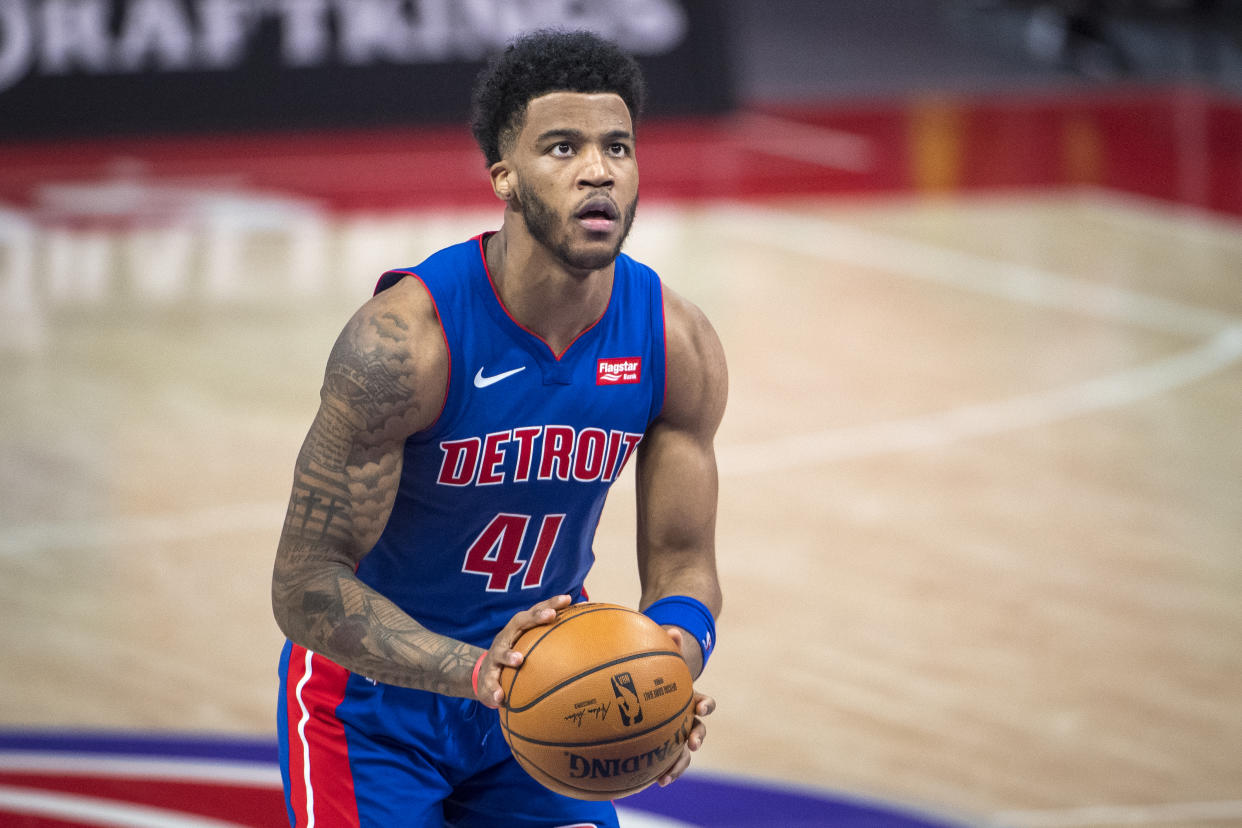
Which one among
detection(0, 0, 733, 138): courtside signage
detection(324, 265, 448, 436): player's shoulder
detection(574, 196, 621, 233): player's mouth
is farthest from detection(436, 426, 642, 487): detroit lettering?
detection(0, 0, 733, 138): courtside signage

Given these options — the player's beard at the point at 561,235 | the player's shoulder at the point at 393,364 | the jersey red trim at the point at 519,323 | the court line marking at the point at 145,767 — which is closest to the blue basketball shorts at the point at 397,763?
the player's shoulder at the point at 393,364

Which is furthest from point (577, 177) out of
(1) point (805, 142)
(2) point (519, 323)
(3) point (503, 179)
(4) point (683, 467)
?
(1) point (805, 142)

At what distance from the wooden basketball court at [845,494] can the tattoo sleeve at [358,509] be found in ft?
8.29

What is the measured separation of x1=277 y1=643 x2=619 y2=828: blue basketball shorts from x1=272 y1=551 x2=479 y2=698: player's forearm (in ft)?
0.77

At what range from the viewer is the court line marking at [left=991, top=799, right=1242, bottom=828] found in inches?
195

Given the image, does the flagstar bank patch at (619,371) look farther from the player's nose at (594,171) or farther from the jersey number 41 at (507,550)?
the player's nose at (594,171)

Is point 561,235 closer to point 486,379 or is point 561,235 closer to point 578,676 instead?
point 486,379

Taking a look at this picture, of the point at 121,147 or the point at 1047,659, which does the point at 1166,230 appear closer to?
the point at 1047,659

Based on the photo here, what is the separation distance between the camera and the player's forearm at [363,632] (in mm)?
2955

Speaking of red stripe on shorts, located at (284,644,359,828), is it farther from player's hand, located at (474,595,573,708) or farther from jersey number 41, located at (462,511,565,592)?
player's hand, located at (474,595,573,708)

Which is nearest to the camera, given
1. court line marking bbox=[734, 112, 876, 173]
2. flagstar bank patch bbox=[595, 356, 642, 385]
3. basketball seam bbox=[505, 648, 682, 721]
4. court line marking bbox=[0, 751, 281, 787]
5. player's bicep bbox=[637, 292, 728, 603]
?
basketball seam bbox=[505, 648, 682, 721]

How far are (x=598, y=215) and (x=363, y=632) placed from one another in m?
0.83

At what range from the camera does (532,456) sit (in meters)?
3.15

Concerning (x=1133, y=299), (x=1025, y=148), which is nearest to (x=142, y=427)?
(x=1133, y=299)
